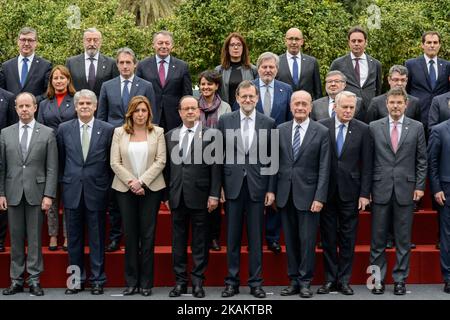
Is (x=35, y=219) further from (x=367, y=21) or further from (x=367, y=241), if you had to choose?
(x=367, y=21)

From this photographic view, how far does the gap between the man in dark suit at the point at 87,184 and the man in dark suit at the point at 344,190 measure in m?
2.22

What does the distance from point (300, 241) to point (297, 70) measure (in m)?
2.29

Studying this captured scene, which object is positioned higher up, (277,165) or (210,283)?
(277,165)

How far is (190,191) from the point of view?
8.48 metres

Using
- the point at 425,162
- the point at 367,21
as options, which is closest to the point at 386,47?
the point at 367,21

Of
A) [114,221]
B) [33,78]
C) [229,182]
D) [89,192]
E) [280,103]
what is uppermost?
[33,78]

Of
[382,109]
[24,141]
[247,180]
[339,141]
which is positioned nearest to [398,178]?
[339,141]

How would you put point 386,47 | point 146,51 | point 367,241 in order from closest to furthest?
point 367,241, point 386,47, point 146,51

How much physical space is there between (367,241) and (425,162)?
134cm

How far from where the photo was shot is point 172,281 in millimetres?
9039

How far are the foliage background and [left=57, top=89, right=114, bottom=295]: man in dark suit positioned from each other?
738cm

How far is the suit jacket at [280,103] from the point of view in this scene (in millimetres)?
9203

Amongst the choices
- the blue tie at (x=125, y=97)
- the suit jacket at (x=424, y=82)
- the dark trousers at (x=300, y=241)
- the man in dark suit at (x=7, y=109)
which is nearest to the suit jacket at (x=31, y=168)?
the man in dark suit at (x=7, y=109)

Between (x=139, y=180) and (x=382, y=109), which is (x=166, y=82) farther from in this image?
(x=382, y=109)
